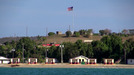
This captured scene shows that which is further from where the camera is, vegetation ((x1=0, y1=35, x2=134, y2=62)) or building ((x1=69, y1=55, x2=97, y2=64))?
vegetation ((x1=0, y1=35, x2=134, y2=62))

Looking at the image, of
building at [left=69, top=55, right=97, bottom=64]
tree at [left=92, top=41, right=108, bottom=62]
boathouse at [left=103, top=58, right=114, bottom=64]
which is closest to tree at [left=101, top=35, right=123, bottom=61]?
tree at [left=92, top=41, right=108, bottom=62]

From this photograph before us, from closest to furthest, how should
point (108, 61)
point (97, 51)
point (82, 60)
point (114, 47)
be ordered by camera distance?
point (108, 61), point (82, 60), point (97, 51), point (114, 47)

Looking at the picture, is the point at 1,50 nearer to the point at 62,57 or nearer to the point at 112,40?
the point at 62,57

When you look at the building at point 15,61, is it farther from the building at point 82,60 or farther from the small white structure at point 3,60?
the building at point 82,60

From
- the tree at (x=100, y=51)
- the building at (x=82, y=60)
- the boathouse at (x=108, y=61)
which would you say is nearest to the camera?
the boathouse at (x=108, y=61)

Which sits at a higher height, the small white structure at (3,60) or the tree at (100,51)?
the tree at (100,51)

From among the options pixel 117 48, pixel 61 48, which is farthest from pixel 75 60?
pixel 117 48

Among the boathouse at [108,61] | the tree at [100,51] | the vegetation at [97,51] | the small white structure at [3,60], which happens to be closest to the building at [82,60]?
the boathouse at [108,61]

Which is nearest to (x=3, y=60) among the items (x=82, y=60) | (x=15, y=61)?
(x=15, y=61)

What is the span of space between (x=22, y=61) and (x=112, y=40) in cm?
3472

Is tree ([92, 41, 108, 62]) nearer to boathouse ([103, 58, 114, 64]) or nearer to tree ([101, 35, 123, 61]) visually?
tree ([101, 35, 123, 61])

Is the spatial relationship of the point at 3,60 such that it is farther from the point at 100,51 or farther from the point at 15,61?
the point at 100,51

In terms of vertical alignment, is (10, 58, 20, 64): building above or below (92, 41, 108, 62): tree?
below

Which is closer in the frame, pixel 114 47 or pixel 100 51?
pixel 100 51
